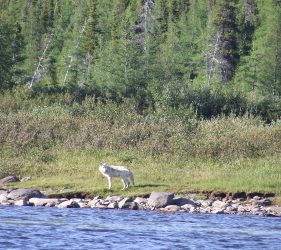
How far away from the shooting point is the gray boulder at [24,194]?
31625 millimetres

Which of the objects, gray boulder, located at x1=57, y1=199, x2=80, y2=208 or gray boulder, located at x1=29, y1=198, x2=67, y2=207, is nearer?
gray boulder, located at x1=57, y1=199, x2=80, y2=208

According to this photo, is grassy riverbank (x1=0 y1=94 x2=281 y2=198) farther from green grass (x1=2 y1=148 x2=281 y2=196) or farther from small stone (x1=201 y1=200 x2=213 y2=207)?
small stone (x1=201 y1=200 x2=213 y2=207)

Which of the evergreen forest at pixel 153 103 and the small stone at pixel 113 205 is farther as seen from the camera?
the evergreen forest at pixel 153 103

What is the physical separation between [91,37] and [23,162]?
174ft

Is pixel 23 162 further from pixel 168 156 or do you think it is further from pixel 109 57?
pixel 109 57

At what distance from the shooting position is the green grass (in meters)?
32.9

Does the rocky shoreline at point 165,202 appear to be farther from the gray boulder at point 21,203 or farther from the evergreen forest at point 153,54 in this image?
the evergreen forest at point 153,54

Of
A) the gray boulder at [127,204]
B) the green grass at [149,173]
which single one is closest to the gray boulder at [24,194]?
the green grass at [149,173]

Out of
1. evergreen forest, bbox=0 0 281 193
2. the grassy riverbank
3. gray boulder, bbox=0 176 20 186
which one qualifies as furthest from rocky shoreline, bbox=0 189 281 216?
gray boulder, bbox=0 176 20 186

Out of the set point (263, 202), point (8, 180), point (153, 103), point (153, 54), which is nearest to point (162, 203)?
point (263, 202)

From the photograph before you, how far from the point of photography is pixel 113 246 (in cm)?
2069

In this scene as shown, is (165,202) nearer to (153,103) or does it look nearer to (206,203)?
(206,203)

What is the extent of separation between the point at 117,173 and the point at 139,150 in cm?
753

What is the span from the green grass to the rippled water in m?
4.15
